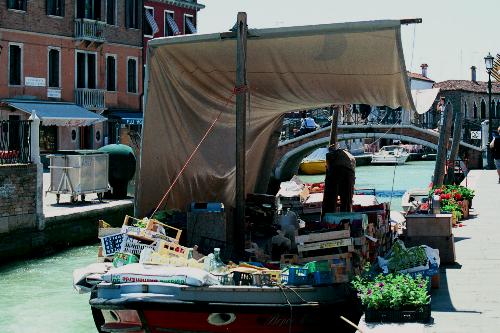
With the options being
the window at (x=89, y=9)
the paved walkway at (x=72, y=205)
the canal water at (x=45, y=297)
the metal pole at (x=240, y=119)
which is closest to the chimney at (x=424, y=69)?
the window at (x=89, y=9)

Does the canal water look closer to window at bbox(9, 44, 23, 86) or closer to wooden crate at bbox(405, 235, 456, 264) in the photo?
wooden crate at bbox(405, 235, 456, 264)

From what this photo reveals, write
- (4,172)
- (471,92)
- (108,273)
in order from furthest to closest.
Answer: (471,92), (4,172), (108,273)

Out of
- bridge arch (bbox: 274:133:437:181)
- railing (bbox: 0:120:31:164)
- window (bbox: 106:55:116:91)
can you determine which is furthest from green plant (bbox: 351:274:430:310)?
bridge arch (bbox: 274:133:437:181)

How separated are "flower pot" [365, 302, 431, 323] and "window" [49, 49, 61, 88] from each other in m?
29.2

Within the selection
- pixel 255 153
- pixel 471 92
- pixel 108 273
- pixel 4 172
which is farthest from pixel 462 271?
pixel 471 92

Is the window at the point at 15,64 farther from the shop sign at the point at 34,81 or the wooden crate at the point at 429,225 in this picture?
the wooden crate at the point at 429,225

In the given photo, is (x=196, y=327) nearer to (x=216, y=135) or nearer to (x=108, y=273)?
(x=108, y=273)

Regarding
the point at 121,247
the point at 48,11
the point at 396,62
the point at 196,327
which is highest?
the point at 48,11

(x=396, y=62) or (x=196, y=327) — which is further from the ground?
(x=396, y=62)

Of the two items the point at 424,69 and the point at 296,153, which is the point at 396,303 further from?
the point at 424,69

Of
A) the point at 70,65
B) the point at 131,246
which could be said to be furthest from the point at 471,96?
the point at 131,246

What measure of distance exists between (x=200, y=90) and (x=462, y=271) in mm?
3773

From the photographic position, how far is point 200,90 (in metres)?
11.3

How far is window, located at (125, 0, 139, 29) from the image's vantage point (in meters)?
39.4
